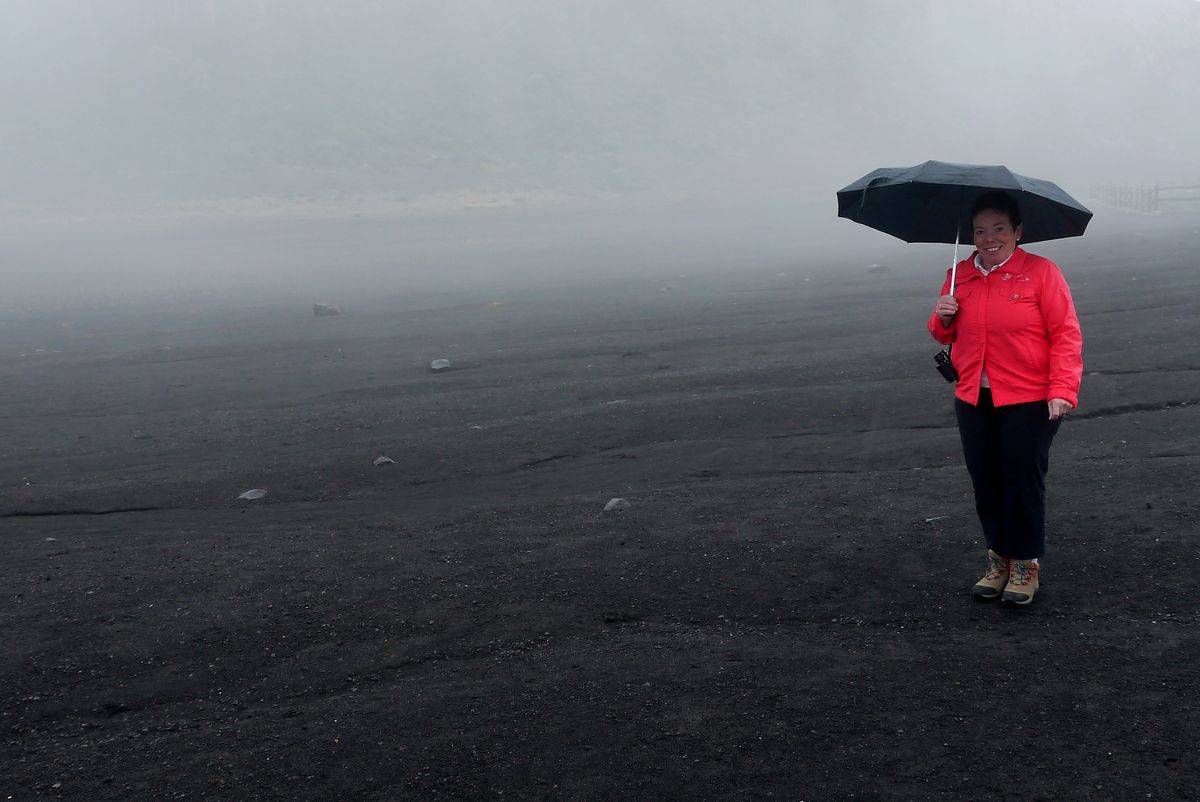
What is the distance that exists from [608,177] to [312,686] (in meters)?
72.9

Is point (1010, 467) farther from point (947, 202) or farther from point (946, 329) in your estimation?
point (947, 202)

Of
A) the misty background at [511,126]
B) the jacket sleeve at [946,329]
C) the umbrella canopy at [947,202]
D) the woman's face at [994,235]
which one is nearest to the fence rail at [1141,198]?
the misty background at [511,126]

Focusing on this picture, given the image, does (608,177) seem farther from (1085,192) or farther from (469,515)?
(469,515)

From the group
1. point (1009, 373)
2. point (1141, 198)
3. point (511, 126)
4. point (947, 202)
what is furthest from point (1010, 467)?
point (511, 126)

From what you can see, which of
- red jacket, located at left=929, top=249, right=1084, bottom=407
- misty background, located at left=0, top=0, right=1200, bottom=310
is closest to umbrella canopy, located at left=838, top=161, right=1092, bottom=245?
red jacket, located at left=929, top=249, right=1084, bottom=407

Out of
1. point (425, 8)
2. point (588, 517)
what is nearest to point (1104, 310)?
point (588, 517)

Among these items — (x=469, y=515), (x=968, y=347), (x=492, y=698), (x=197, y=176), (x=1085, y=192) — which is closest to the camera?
(x=492, y=698)

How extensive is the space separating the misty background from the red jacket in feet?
72.3

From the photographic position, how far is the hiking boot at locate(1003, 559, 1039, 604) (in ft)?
16.3

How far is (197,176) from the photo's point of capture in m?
74.8

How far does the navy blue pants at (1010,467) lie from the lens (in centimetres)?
484

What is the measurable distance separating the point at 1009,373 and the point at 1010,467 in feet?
1.36

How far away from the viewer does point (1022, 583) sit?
5.00 m

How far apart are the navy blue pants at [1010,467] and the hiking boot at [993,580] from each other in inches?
3.0
